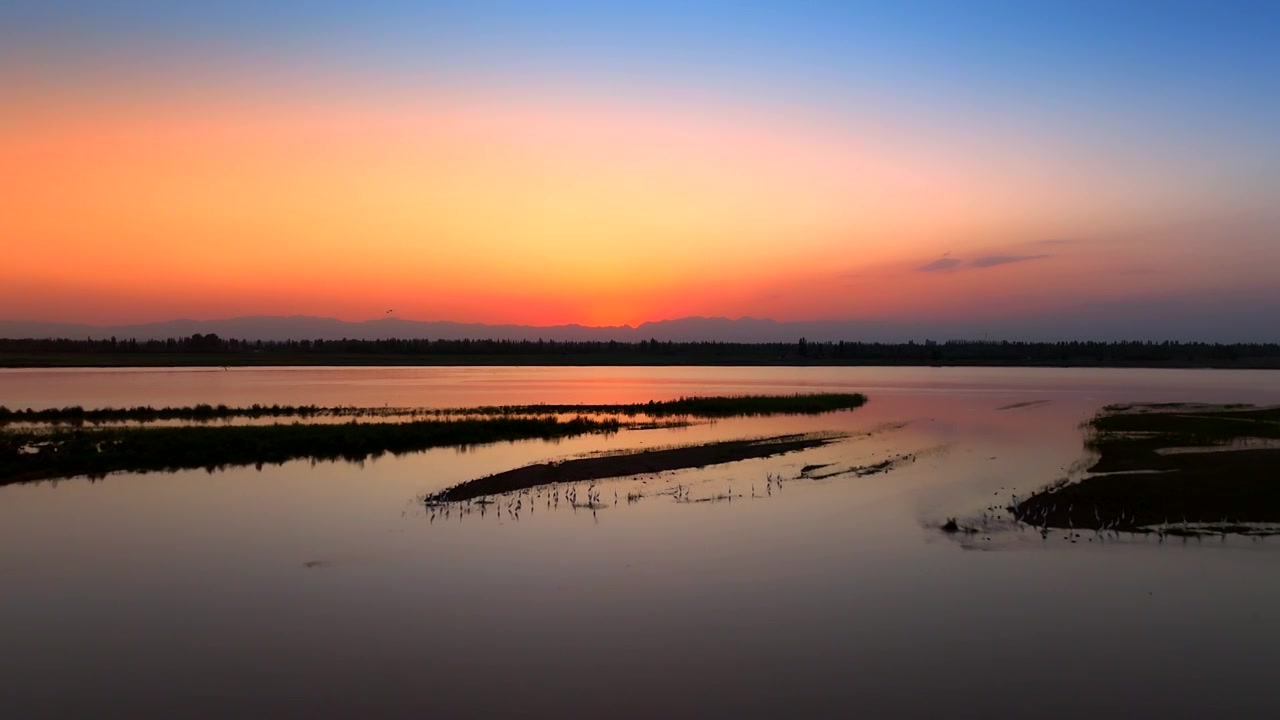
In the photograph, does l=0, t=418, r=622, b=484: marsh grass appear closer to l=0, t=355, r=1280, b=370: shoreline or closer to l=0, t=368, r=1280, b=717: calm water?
l=0, t=368, r=1280, b=717: calm water

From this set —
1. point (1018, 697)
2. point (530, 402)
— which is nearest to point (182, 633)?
point (1018, 697)

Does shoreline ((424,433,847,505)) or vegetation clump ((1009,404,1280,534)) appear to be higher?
vegetation clump ((1009,404,1280,534))

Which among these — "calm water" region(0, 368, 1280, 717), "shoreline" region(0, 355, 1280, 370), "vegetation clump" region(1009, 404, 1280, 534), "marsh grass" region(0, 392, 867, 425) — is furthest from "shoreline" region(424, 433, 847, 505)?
"shoreline" region(0, 355, 1280, 370)

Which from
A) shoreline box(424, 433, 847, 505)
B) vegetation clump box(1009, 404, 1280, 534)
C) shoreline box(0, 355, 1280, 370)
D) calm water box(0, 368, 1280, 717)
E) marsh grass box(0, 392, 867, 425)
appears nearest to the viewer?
calm water box(0, 368, 1280, 717)

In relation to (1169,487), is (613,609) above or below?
below

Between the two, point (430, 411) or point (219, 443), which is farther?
point (430, 411)

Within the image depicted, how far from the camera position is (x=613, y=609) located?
10711 millimetres

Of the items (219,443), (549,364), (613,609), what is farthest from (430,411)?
(549,364)

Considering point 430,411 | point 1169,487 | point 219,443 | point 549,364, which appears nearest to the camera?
point 1169,487

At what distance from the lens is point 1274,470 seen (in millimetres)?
18422

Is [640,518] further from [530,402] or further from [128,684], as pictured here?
[530,402]

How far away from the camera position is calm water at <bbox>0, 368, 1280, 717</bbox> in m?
8.10

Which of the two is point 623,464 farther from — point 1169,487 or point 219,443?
point 1169,487

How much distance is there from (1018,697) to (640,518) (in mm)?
8624
